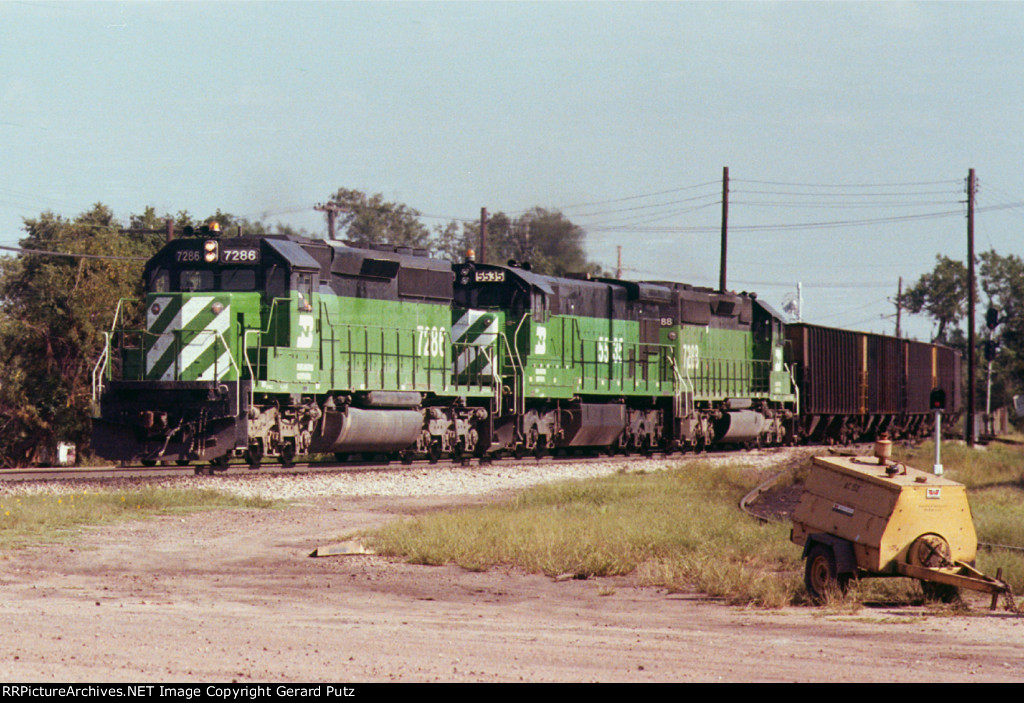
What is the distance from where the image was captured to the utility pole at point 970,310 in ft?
144

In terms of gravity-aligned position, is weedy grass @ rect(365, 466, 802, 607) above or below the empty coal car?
below

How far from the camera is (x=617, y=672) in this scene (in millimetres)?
7406

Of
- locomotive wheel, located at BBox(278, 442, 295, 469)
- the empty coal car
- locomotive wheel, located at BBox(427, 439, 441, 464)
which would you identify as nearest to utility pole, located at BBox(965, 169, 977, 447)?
the empty coal car

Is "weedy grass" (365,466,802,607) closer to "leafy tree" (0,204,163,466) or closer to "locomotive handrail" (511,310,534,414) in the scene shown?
"locomotive handrail" (511,310,534,414)

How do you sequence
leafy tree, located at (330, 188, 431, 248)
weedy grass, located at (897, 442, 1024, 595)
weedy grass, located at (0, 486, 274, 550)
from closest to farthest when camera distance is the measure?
weedy grass, located at (897, 442, 1024, 595), weedy grass, located at (0, 486, 274, 550), leafy tree, located at (330, 188, 431, 248)

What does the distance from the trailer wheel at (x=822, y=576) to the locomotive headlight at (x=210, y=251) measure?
39.5ft

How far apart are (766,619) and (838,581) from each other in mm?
1160

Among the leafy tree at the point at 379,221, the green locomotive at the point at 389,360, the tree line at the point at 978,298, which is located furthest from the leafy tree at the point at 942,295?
the green locomotive at the point at 389,360

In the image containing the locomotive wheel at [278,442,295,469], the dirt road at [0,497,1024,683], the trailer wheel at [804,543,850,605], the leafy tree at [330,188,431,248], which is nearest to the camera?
the dirt road at [0,497,1024,683]

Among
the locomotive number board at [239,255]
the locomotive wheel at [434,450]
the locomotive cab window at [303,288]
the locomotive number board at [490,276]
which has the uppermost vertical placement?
the locomotive number board at [490,276]

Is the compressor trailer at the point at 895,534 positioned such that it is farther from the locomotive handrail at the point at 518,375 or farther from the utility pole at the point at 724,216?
the utility pole at the point at 724,216

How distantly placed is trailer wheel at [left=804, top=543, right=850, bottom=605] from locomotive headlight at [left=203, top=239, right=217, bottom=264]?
12033 millimetres

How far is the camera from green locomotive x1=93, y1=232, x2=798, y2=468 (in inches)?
755

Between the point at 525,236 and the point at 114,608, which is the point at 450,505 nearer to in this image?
the point at 114,608
